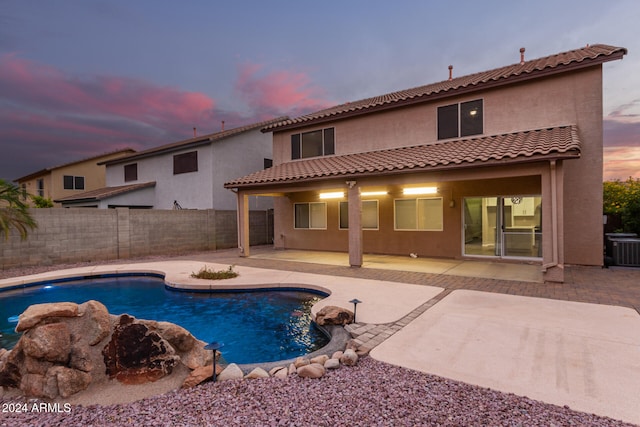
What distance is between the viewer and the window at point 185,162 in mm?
17231

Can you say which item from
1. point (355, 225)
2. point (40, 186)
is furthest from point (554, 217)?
point (40, 186)

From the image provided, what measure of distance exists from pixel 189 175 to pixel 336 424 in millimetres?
17301

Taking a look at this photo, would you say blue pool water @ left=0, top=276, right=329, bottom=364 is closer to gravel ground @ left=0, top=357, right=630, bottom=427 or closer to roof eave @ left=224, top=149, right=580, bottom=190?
gravel ground @ left=0, top=357, right=630, bottom=427

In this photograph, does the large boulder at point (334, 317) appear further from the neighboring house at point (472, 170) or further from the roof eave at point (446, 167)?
the roof eave at point (446, 167)

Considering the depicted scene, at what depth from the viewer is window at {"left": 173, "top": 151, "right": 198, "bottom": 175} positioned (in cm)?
1723

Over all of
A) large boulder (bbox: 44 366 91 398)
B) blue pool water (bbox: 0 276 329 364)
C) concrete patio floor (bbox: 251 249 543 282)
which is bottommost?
blue pool water (bbox: 0 276 329 364)

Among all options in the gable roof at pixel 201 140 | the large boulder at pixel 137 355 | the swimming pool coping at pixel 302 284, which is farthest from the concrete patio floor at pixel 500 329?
the gable roof at pixel 201 140

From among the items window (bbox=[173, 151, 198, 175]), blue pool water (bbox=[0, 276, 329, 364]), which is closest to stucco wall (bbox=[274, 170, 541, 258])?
blue pool water (bbox=[0, 276, 329, 364])

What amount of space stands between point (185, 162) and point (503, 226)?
16215 millimetres

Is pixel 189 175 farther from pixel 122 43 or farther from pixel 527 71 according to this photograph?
pixel 527 71

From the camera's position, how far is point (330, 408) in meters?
2.67

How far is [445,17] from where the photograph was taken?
1472cm

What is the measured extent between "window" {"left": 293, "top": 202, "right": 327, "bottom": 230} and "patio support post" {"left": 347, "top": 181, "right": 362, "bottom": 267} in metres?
4.34

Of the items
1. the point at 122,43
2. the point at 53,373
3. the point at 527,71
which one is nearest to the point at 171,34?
the point at 122,43
